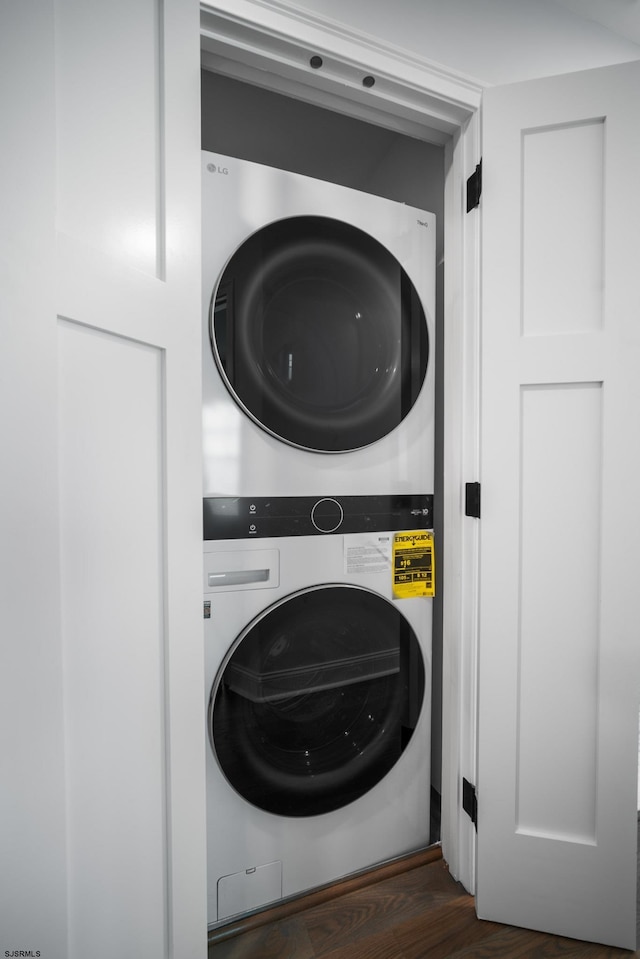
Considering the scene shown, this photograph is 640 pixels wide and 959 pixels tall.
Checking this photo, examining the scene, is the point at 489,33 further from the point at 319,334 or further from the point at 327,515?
the point at 327,515

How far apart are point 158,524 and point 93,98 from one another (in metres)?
0.58

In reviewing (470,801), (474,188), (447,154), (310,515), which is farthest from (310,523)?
(447,154)

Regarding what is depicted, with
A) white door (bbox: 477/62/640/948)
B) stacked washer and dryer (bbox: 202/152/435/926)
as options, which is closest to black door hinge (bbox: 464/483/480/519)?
white door (bbox: 477/62/640/948)

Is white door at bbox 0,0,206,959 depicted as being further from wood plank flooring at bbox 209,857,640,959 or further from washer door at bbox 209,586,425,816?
wood plank flooring at bbox 209,857,640,959

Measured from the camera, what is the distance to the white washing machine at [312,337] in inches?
44.9

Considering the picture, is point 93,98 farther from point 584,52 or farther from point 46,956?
point 584,52

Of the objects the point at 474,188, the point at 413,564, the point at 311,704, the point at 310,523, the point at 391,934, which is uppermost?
the point at 474,188

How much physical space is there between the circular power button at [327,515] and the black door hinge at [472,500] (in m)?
0.33

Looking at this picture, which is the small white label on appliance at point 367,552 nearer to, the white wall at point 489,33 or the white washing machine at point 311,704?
the white washing machine at point 311,704

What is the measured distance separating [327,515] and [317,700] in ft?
1.53

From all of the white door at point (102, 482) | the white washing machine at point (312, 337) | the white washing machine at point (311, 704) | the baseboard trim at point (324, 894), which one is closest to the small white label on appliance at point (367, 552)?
the white washing machine at point (311, 704)

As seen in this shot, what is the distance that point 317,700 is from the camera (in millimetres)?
1266

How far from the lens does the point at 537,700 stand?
1233 mm

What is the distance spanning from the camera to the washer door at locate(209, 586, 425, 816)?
3.84 ft
